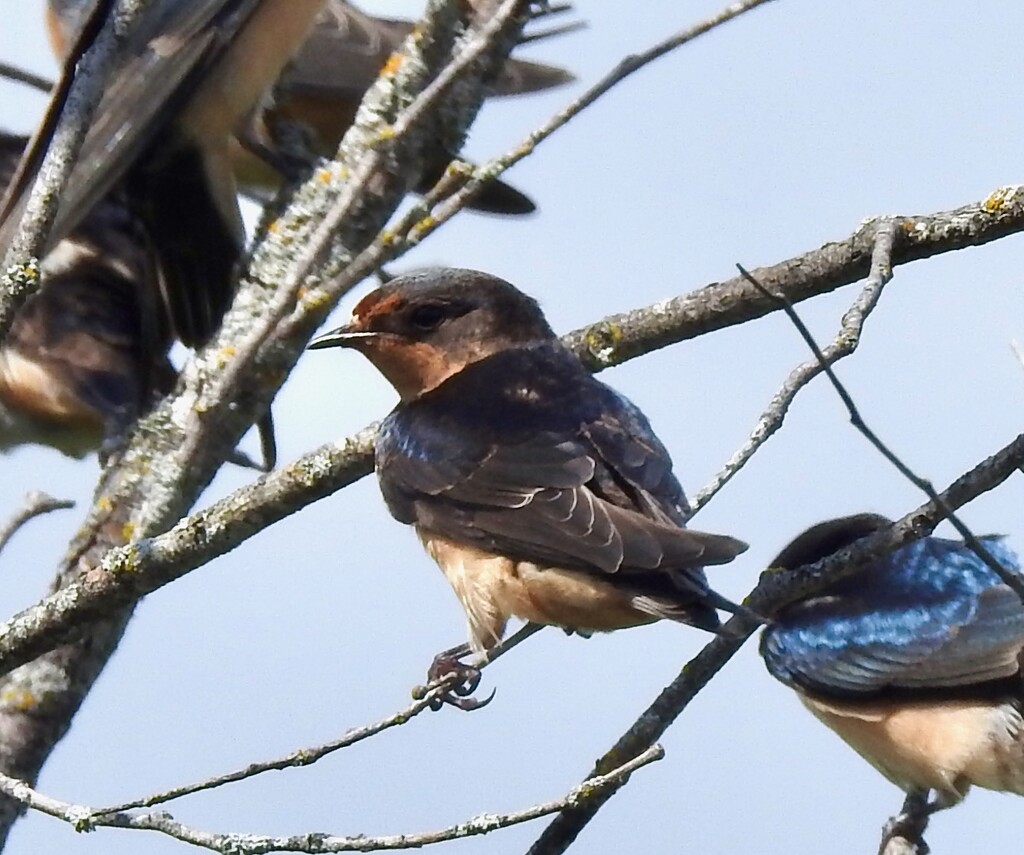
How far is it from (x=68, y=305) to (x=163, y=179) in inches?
20.2

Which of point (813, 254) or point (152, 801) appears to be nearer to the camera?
point (152, 801)

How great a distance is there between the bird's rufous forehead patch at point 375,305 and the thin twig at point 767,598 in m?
1.17

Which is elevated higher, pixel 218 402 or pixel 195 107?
pixel 195 107

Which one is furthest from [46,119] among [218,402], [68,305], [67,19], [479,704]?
[67,19]

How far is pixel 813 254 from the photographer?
2.83m

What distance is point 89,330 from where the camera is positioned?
5.02 meters

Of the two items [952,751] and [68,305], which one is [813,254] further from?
[68,305]

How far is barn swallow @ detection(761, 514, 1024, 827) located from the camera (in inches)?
173

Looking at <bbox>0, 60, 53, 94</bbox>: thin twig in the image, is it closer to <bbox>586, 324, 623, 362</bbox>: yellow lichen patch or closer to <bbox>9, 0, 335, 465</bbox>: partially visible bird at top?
<bbox>9, 0, 335, 465</bbox>: partially visible bird at top

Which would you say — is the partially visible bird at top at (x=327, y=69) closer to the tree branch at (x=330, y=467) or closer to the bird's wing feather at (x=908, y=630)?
the bird's wing feather at (x=908, y=630)

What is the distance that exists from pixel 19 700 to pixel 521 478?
40.6 inches

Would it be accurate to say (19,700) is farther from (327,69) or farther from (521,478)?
(327,69)

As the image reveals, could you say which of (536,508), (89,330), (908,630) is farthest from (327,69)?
(536,508)

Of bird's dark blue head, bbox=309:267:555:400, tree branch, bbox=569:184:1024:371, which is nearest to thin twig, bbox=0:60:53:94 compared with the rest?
bird's dark blue head, bbox=309:267:555:400
